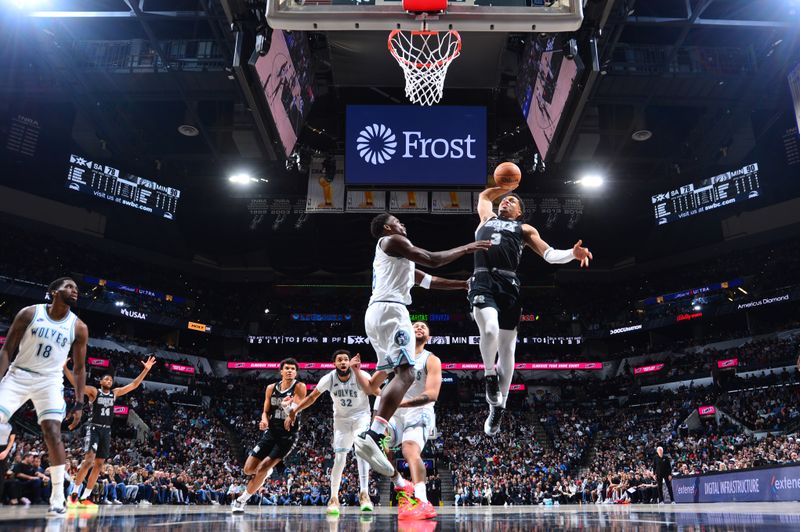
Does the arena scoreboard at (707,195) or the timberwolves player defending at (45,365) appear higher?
the arena scoreboard at (707,195)

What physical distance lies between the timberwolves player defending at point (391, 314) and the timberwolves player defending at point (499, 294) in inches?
32.8

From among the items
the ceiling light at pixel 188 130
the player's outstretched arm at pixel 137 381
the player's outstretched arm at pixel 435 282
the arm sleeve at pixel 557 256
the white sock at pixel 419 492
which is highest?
the ceiling light at pixel 188 130

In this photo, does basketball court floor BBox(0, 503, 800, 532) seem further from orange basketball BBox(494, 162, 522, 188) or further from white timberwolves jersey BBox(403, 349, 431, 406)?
orange basketball BBox(494, 162, 522, 188)

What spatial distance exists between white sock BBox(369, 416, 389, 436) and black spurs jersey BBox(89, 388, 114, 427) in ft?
21.0

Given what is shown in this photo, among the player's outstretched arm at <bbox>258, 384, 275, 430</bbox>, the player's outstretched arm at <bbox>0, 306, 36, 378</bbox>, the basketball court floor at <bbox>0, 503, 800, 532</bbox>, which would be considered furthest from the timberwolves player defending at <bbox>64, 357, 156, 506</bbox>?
the player's outstretched arm at <bbox>0, 306, 36, 378</bbox>

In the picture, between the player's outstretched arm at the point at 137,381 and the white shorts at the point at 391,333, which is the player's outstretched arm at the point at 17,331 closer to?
the player's outstretched arm at the point at 137,381

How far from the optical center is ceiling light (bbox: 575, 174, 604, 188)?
2225 cm

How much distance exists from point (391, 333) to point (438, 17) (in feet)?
13.7

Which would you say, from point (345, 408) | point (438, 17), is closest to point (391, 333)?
point (345, 408)

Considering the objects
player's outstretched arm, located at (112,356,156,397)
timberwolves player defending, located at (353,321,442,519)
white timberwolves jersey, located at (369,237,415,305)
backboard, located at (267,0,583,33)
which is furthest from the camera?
player's outstretched arm, located at (112,356,156,397)

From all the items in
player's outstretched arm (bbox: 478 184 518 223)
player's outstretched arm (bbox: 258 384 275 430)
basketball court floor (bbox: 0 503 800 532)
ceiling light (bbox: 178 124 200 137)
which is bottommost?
basketball court floor (bbox: 0 503 800 532)

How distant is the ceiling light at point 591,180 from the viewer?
22.2 metres

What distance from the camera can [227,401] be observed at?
1316 inches

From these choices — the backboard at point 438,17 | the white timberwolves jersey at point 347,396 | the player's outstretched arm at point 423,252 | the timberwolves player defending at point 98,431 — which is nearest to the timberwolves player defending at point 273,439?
the white timberwolves jersey at point 347,396
